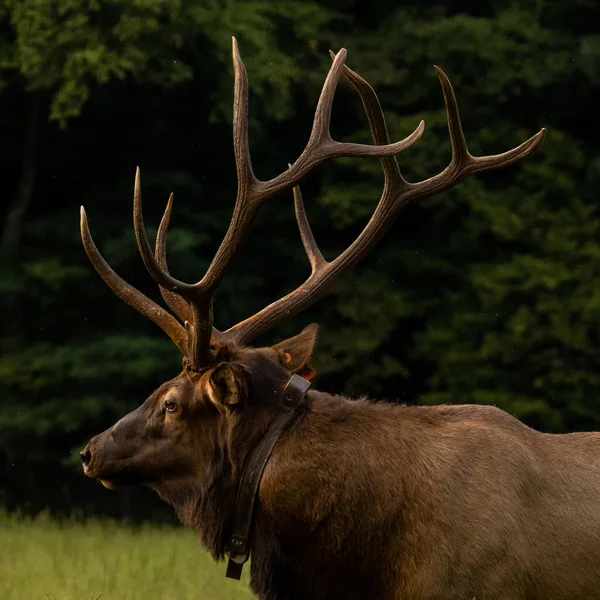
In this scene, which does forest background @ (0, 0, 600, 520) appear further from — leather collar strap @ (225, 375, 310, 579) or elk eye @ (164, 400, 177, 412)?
leather collar strap @ (225, 375, 310, 579)

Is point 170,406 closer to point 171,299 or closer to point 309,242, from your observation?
point 171,299

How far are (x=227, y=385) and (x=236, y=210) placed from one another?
69cm

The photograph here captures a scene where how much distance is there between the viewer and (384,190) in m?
5.63

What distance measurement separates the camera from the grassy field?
6.79 metres

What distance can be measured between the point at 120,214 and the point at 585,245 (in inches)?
186

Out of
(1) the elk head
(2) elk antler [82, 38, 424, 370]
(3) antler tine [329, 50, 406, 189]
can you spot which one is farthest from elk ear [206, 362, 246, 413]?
(3) antler tine [329, 50, 406, 189]

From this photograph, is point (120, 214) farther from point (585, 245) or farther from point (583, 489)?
point (583, 489)

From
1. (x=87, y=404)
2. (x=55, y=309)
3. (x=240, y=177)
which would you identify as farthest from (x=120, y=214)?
(x=240, y=177)

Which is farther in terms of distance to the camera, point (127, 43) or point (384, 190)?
point (127, 43)

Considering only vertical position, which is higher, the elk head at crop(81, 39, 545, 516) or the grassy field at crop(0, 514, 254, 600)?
the elk head at crop(81, 39, 545, 516)

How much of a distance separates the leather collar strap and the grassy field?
1.34 m

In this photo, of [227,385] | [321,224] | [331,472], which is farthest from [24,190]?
[331,472]

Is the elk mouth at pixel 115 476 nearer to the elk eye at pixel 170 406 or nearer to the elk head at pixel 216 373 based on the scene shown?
the elk head at pixel 216 373

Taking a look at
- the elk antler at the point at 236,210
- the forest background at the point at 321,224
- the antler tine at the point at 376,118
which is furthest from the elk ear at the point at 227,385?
the forest background at the point at 321,224
